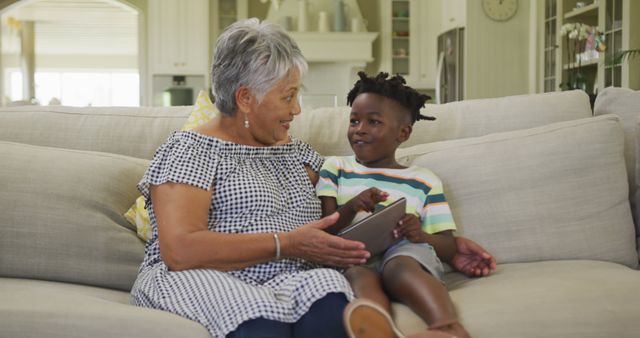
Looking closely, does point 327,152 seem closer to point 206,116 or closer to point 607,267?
point 206,116

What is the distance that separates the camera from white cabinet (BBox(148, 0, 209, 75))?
8.28 m

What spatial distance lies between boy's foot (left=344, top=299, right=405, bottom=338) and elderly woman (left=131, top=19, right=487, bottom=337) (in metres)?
0.18

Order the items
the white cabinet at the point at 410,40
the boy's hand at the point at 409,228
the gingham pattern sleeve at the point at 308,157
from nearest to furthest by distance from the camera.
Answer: the boy's hand at the point at 409,228
the gingham pattern sleeve at the point at 308,157
the white cabinet at the point at 410,40

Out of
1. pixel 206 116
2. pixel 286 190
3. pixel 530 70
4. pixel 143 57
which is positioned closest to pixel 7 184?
pixel 206 116

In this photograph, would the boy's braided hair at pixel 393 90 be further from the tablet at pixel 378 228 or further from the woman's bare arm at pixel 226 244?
the woman's bare arm at pixel 226 244

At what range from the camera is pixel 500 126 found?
2328 millimetres

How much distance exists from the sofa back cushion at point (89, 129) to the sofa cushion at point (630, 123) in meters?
1.26

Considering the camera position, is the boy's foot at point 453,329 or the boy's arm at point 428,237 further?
the boy's arm at point 428,237

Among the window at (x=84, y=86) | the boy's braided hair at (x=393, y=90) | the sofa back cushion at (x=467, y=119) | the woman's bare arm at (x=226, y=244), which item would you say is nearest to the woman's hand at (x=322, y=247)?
the woman's bare arm at (x=226, y=244)

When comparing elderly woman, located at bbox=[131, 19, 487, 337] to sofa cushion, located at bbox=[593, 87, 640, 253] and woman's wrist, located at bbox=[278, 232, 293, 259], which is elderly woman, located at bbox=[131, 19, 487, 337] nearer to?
woman's wrist, located at bbox=[278, 232, 293, 259]

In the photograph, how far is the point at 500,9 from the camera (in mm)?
7426

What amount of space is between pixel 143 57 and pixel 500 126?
672 cm

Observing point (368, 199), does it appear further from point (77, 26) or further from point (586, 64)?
point (77, 26)

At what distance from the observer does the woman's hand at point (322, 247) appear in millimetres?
1607
